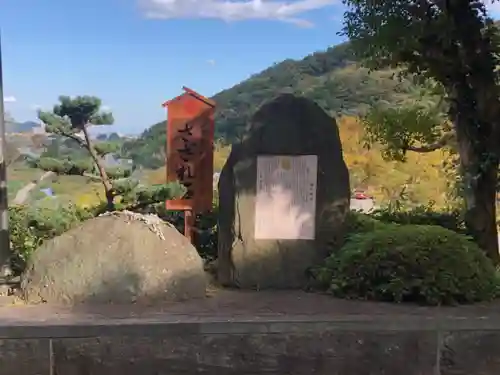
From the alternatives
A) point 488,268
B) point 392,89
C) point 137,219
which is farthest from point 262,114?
point 392,89

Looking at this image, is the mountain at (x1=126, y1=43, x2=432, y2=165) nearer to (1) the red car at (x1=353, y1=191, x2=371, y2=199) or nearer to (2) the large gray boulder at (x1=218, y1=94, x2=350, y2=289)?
Result: (1) the red car at (x1=353, y1=191, x2=371, y2=199)

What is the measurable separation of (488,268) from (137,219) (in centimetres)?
277

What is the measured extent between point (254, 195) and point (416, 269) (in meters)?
1.43

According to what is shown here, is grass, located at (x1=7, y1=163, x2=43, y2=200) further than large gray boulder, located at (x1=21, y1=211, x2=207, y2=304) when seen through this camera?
Yes

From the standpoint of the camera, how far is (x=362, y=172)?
11.6m

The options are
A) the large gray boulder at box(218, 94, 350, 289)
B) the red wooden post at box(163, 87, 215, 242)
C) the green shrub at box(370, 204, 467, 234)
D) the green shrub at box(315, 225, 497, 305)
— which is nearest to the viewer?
the green shrub at box(315, 225, 497, 305)

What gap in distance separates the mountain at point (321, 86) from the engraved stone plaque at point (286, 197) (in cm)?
525

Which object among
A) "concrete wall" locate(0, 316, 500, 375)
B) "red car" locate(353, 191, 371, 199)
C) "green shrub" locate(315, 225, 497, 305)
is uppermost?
"red car" locate(353, 191, 371, 199)

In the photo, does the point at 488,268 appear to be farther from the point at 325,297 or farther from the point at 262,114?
the point at 262,114

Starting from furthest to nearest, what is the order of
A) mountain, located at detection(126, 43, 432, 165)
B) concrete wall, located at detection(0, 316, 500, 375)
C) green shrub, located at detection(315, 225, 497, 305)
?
1. mountain, located at detection(126, 43, 432, 165)
2. green shrub, located at detection(315, 225, 497, 305)
3. concrete wall, located at detection(0, 316, 500, 375)

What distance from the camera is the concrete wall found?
396 centimetres

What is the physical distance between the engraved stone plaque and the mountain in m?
5.25

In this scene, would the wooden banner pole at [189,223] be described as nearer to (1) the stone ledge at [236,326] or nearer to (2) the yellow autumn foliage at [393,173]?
(1) the stone ledge at [236,326]

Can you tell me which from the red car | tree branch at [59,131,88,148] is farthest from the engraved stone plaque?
the red car
